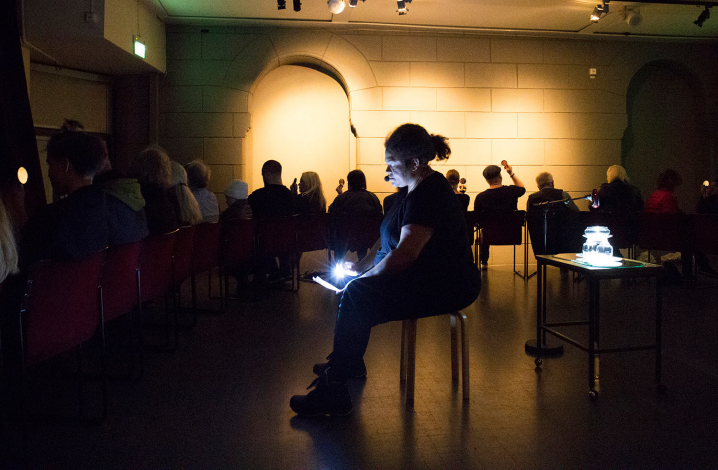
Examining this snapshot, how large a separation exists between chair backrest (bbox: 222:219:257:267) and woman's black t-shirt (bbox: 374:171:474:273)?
2.37m

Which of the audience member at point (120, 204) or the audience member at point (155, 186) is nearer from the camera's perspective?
the audience member at point (120, 204)

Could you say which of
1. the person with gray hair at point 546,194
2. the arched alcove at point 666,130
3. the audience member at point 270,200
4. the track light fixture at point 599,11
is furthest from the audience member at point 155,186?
the arched alcove at point 666,130

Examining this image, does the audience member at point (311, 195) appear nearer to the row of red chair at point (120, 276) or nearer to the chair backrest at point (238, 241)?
the row of red chair at point (120, 276)

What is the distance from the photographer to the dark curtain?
14.9 ft

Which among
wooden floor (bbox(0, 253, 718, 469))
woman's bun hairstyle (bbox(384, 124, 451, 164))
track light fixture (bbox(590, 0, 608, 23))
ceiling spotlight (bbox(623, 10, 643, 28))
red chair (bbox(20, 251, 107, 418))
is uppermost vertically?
ceiling spotlight (bbox(623, 10, 643, 28))

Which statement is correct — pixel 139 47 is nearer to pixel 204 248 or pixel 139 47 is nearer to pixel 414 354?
pixel 204 248

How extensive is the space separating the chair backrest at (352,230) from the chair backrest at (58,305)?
350cm

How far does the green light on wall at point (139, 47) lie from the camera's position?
19.5ft

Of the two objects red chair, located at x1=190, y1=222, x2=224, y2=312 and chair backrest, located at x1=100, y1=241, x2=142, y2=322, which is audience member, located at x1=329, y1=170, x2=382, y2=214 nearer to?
red chair, located at x1=190, y1=222, x2=224, y2=312

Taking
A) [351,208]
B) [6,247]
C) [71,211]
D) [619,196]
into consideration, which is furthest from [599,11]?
[6,247]

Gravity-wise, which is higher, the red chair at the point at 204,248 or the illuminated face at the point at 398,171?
the illuminated face at the point at 398,171

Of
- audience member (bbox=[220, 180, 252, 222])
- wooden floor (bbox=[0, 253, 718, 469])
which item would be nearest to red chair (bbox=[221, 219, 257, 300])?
audience member (bbox=[220, 180, 252, 222])

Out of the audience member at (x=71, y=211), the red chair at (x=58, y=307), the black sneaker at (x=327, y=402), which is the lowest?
the black sneaker at (x=327, y=402)

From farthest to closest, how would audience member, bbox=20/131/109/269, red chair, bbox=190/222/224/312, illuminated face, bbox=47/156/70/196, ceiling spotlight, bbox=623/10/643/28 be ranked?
ceiling spotlight, bbox=623/10/643/28 → red chair, bbox=190/222/224/312 → illuminated face, bbox=47/156/70/196 → audience member, bbox=20/131/109/269
